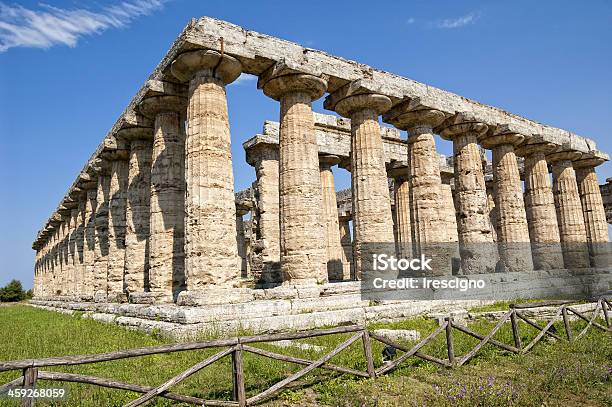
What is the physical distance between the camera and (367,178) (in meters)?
16.2

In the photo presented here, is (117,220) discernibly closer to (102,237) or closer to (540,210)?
(102,237)

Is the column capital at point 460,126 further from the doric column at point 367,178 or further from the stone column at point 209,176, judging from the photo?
the stone column at point 209,176

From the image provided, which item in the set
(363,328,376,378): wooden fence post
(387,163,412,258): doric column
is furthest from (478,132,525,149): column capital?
(363,328,376,378): wooden fence post

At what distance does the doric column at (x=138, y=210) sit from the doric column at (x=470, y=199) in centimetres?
1287

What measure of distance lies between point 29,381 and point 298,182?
1030 cm

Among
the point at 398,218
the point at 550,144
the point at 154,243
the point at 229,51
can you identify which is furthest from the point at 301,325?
the point at 550,144

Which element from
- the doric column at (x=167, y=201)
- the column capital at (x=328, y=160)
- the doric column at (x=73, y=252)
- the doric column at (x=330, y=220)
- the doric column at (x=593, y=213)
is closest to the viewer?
the doric column at (x=167, y=201)

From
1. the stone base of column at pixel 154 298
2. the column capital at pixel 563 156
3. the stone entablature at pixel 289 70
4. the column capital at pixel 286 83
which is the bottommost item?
the stone base of column at pixel 154 298

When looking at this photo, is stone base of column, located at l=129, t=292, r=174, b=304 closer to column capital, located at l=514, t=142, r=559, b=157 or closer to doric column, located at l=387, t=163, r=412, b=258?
doric column, located at l=387, t=163, r=412, b=258

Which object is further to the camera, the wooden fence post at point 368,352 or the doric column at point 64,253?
the doric column at point 64,253

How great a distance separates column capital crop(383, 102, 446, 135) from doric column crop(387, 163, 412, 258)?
176 inches

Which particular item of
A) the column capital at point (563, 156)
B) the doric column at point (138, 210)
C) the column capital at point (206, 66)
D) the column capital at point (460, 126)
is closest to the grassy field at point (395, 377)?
the doric column at point (138, 210)

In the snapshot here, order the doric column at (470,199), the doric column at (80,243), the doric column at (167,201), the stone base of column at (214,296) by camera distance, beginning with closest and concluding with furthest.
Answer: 1. the stone base of column at (214,296)
2. the doric column at (167,201)
3. the doric column at (470,199)
4. the doric column at (80,243)

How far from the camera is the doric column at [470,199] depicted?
1891cm
